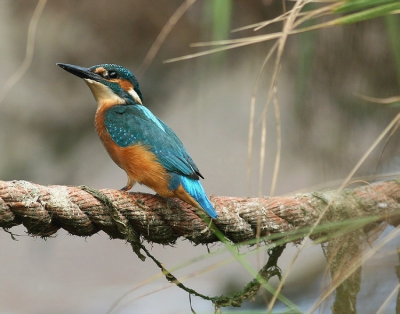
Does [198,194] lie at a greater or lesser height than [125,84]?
lesser

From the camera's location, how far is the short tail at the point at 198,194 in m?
1.59

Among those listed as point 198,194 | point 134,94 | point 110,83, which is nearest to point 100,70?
point 110,83

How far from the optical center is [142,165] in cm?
194

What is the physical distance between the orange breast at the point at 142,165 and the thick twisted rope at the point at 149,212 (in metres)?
0.14

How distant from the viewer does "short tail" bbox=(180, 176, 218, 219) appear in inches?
62.7

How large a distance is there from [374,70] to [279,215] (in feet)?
1.50

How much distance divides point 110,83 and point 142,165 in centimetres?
55

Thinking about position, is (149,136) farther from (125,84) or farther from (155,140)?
(125,84)

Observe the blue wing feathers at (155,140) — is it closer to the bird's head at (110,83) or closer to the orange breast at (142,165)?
the orange breast at (142,165)

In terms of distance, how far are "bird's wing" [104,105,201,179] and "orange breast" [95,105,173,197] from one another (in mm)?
19

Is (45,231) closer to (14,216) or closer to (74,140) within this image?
(14,216)

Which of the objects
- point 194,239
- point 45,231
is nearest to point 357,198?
point 194,239

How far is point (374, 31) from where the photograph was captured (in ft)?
5.90

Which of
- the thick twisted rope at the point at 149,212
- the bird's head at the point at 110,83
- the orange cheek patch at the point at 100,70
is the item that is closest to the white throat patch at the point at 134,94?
the bird's head at the point at 110,83
